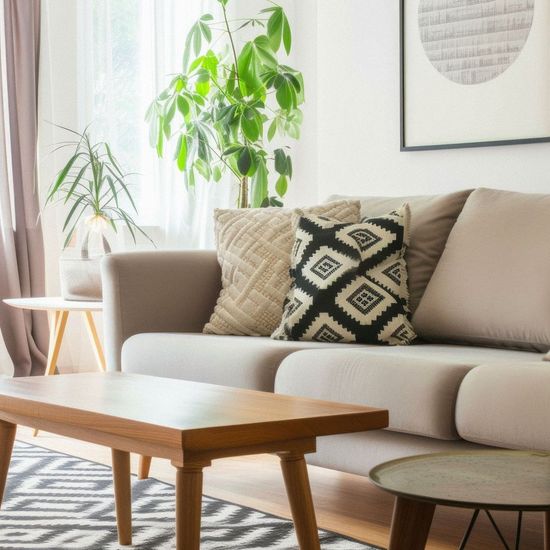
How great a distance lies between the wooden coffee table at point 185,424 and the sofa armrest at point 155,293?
2.81 ft

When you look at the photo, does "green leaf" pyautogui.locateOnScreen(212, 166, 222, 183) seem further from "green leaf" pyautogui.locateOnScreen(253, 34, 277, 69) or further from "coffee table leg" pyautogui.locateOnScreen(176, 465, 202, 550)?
"coffee table leg" pyautogui.locateOnScreen(176, 465, 202, 550)

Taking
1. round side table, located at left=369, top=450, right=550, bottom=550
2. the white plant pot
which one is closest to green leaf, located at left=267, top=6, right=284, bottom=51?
the white plant pot

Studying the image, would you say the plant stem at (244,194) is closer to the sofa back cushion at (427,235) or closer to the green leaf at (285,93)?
the green leaf at (285,93)

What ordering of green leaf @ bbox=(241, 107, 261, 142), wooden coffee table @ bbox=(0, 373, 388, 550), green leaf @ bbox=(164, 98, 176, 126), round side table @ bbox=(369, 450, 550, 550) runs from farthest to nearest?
1. green leaf @ bbox=(164, 98, 176, 126)
2. green leaf @ bbox=(241, 107, 261, 142)
3. wooden coffee table @ bbox=(0, 373, 388, 550)
4. round side table @ bbox=(369, 450, 550, 550)

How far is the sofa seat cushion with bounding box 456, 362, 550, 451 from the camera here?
2086mm

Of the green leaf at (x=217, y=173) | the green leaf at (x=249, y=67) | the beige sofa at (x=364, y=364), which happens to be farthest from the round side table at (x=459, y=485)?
the green leaf at (x=217, y=173)

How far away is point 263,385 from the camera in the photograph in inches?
108

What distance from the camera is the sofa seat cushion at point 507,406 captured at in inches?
82.1

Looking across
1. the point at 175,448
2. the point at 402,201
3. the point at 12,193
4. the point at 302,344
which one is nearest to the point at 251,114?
the point at 12,193

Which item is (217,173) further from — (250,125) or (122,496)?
(122,496)

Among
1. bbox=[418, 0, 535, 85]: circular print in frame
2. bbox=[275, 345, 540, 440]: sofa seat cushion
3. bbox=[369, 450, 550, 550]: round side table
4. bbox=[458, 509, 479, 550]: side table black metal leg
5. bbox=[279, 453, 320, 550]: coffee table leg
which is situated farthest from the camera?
bbox=[418, 0, 535, 85]: circular print in frame

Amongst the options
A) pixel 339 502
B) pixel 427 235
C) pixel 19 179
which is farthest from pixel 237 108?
pixel 339 502

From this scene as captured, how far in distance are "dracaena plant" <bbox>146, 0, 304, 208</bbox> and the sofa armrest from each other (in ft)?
4.35

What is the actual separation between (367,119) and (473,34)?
0.60 m
